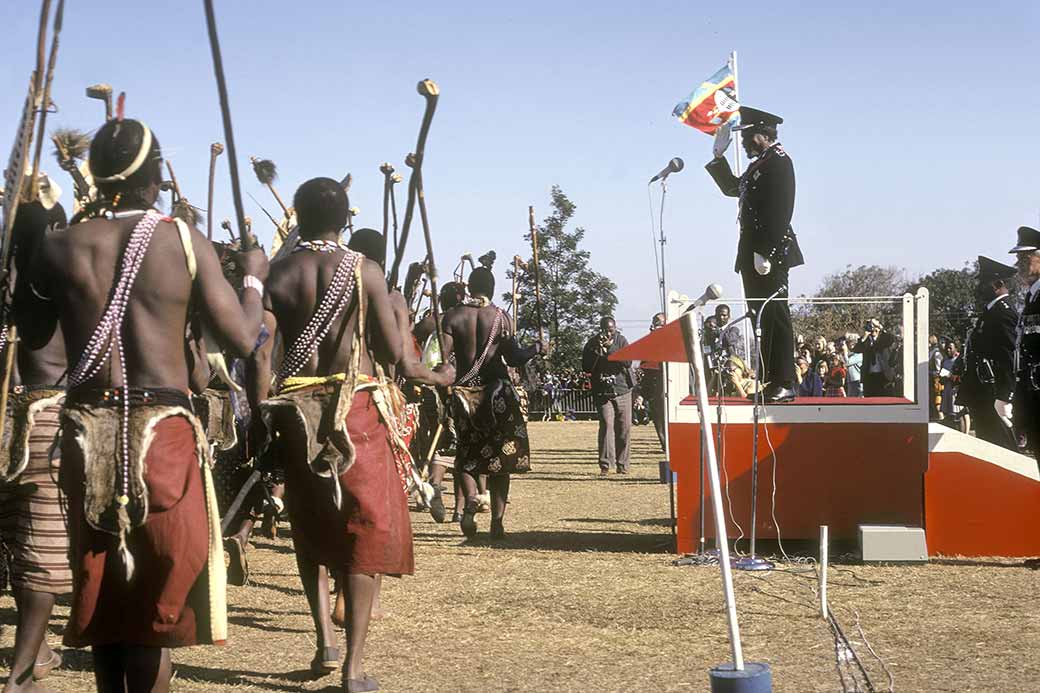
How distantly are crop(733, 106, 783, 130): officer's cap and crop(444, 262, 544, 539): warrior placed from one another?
2295 millimetres

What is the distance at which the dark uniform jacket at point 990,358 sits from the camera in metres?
→ 12.6

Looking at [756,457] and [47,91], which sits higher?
[47,91]

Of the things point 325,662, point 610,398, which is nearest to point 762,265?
point 325,662

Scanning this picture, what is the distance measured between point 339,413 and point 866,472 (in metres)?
4.84

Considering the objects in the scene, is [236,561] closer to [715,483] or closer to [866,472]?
[715,483]

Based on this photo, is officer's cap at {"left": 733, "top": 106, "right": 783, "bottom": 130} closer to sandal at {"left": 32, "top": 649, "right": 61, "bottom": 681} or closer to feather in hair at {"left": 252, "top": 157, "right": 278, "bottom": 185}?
feather in hair at {"left": 252, "top": 157, "right": 278, "bottom": 185}

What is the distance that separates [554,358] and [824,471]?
42524 mm

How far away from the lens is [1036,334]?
8.88 metres

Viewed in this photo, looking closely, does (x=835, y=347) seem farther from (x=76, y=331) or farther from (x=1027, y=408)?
(x=76, y=331)

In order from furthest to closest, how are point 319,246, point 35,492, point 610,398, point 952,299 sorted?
point 952,299 → point 610,398 → point 319,246 → point 35,492

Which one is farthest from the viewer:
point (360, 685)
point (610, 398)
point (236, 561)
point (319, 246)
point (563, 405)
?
point (563, 405)

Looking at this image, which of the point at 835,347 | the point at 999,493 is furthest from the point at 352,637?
the point at 835,347

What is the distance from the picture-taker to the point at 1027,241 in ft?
30.1

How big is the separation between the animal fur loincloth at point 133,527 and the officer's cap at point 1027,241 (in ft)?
22.3
